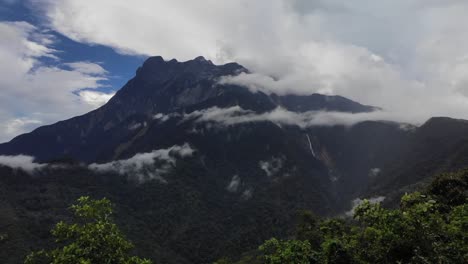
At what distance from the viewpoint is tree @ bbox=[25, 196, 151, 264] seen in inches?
720

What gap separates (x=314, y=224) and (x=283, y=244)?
72112mm

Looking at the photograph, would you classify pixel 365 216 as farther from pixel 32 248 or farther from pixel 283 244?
pixel 32 248

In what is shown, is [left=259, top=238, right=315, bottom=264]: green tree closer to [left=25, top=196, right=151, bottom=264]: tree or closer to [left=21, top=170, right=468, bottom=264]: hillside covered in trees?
[left=21, top=170, right=468, bottom=264]: hillside covered in trees

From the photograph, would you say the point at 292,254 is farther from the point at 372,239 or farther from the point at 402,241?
the point at 402,241

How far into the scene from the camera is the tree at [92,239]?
18297mm

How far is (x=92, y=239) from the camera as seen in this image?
61.3 feet

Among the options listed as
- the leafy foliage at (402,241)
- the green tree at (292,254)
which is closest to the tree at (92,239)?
the green tree at (292,254)

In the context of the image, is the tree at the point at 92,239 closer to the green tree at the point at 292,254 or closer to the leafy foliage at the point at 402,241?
the green tree at the point at 292,254

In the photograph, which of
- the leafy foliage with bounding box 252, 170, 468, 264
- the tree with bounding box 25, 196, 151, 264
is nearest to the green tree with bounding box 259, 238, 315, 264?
the leafy foliage with bounding box 252, 170, 468, 264

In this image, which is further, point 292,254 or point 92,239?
point 292,254

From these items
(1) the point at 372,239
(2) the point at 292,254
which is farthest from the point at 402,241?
(2) the point at 292,254

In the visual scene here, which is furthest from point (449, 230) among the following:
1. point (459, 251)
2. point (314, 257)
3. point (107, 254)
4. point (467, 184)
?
point (467, 184)

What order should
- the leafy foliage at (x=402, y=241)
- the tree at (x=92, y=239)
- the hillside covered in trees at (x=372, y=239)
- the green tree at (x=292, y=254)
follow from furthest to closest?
the green tree at (x=292, y=254), the leafy foliage at (x=402, y=241), the hillside covered in trees at (x=372, y=239), the tree at (x=92, y=239)

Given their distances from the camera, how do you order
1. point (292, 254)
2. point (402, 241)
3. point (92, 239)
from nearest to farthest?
point (92, 239), point (402, 241), point (292, 254)
